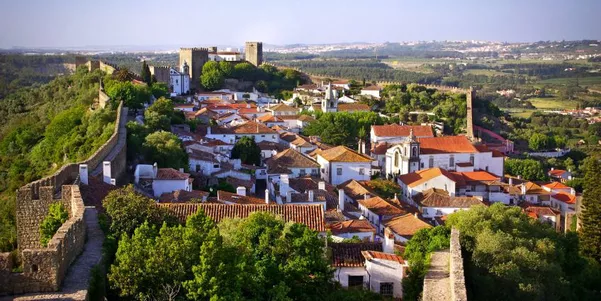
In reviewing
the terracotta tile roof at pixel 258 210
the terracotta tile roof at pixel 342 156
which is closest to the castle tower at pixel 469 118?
the terracotta tile roof at pixel 342 156

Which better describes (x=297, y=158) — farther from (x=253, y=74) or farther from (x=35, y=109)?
(x=253, y=74)

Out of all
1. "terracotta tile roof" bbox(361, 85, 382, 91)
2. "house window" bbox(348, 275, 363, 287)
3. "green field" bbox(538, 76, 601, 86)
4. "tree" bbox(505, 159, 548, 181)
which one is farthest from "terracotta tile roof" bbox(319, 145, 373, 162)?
"green field" bbox(538, 76, 601, 86)

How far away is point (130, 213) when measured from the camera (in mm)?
10008

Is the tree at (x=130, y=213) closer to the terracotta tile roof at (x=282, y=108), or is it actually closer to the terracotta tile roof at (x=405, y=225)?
the terracotta tile roof at (x=405, y=225)

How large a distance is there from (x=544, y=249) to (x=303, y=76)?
43.1 m

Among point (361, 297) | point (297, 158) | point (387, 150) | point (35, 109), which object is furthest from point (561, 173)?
point (361, 297)

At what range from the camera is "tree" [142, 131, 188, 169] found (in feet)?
66.0

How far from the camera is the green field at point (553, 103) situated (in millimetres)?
77588

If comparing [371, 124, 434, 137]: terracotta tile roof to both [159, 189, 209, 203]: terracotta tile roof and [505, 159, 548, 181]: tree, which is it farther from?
[159, 189, 209, 203]: terracotta tile roof

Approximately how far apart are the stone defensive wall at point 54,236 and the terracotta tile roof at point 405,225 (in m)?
6.54

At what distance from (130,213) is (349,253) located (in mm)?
3244

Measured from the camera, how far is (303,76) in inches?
2173

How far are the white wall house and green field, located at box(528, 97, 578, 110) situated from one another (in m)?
54.9

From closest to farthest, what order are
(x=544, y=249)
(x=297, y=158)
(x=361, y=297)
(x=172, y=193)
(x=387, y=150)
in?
(x=361, y=297) < (x=544, y=249) < (x=172, y=193) < (x=297, y=158) < (x=387, y=150)
